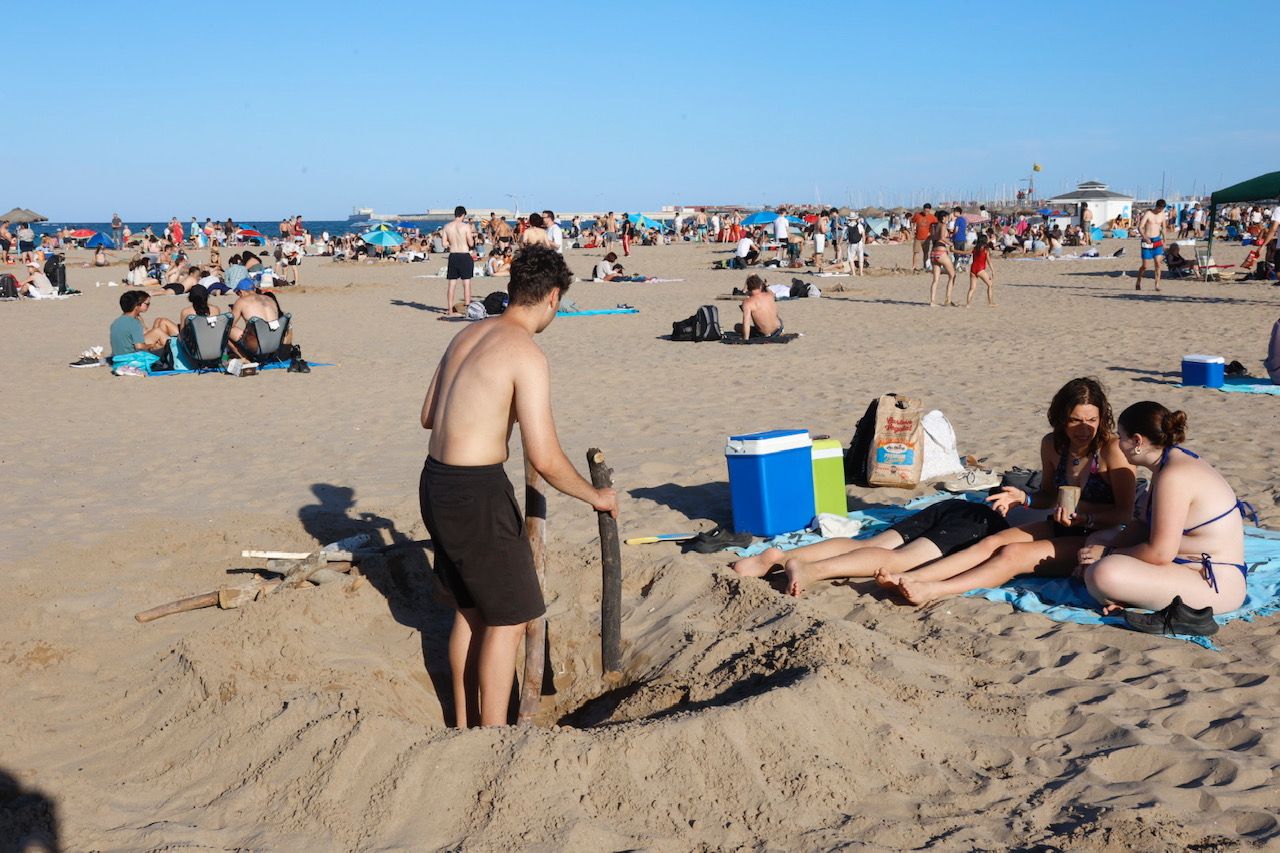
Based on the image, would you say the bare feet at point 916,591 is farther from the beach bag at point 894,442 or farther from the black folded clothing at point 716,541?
the beach bag at point 894,442

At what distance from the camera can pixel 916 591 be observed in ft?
16.0

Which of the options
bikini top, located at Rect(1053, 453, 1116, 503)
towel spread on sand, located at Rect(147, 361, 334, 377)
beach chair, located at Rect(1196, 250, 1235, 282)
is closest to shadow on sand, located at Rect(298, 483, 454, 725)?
bikini top, located at Rect(1053, 453, 1116, 503)

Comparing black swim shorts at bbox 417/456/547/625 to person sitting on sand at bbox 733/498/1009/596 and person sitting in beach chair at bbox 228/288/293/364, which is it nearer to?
person sitting on sand at bbox 733/498/1009/596

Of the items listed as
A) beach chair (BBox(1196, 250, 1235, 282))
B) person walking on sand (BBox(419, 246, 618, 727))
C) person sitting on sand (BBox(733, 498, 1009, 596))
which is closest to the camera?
person walking on sand (BBox(419, 246, 618, 727))

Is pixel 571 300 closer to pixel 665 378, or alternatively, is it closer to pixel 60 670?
pixel 665 378

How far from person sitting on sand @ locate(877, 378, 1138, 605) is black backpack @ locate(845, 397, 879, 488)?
165 centimetres

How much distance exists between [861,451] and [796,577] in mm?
2079

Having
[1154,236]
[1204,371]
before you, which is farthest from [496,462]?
[1154,236]

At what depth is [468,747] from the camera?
3.42m

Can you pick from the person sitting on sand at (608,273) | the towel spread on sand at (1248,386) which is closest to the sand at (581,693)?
the towel spread on sand at (1248,386)

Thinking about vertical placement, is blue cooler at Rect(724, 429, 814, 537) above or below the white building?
below

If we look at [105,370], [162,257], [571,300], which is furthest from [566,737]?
[162,257]

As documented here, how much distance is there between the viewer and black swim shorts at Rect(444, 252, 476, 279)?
1762 centimetres

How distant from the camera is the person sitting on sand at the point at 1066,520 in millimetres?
4980
